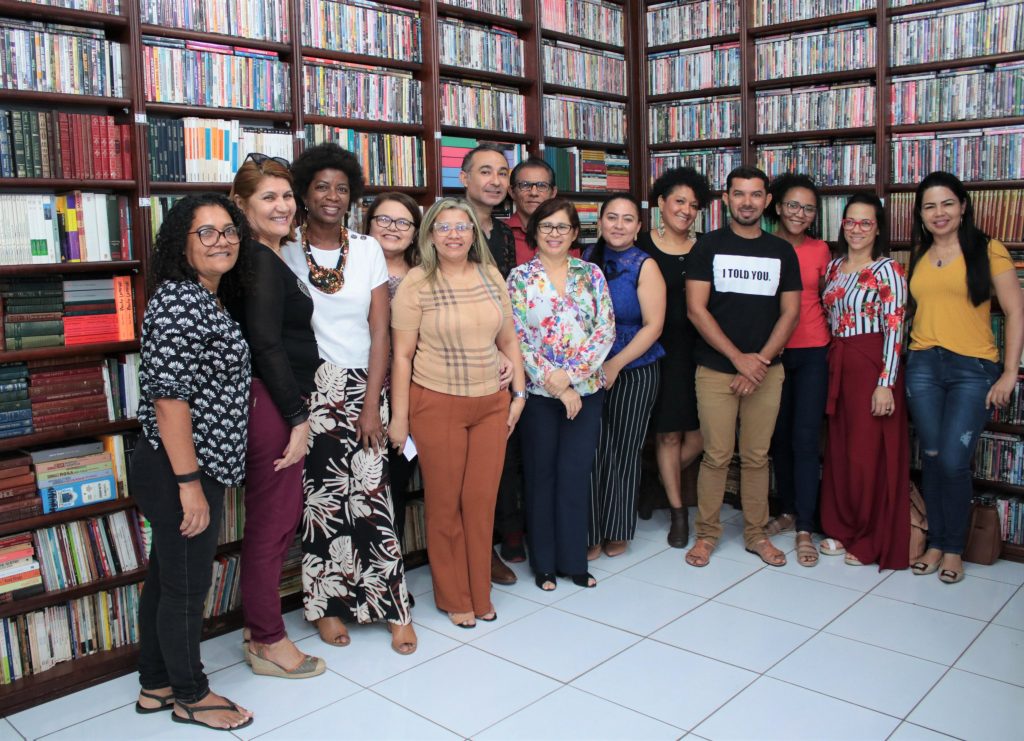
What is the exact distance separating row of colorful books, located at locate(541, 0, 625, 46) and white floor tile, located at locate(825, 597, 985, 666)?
130 inches

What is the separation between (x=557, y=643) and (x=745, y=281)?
1.70 m

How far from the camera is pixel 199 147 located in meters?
3.27

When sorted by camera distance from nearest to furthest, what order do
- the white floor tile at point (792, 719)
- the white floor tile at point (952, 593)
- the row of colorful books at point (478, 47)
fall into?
the white floor tile at point (792, 719) → the white floor tile at point (952, 593) → the row of colorful books at point (478, 47)

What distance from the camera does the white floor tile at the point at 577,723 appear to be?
248cm

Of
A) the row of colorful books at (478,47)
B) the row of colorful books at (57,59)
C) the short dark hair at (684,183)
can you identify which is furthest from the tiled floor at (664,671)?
the row of colorful books at (478,47)

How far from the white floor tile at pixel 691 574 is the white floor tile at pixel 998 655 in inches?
36.3

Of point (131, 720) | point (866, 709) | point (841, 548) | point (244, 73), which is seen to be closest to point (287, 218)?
point (244, 73)

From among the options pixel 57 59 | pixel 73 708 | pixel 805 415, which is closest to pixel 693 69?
pixel 805 415

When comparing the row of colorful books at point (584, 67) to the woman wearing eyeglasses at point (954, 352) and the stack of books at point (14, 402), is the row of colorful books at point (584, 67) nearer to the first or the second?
the woman wearing eyeglasses at point (954, 352)

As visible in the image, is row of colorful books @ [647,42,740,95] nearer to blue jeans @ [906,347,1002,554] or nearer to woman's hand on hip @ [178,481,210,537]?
blue jeans @ [906,347,1002,554]

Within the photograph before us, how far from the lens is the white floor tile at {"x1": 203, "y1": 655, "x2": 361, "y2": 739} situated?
2629 millimetres

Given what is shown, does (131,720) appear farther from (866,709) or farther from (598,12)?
(598,12)

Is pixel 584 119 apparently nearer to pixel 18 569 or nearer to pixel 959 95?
pixel 959 95

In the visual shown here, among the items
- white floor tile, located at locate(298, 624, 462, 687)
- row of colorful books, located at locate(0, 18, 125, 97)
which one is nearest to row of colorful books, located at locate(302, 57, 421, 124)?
row of colorful books, located at locate(0, 18, 125, 97)
